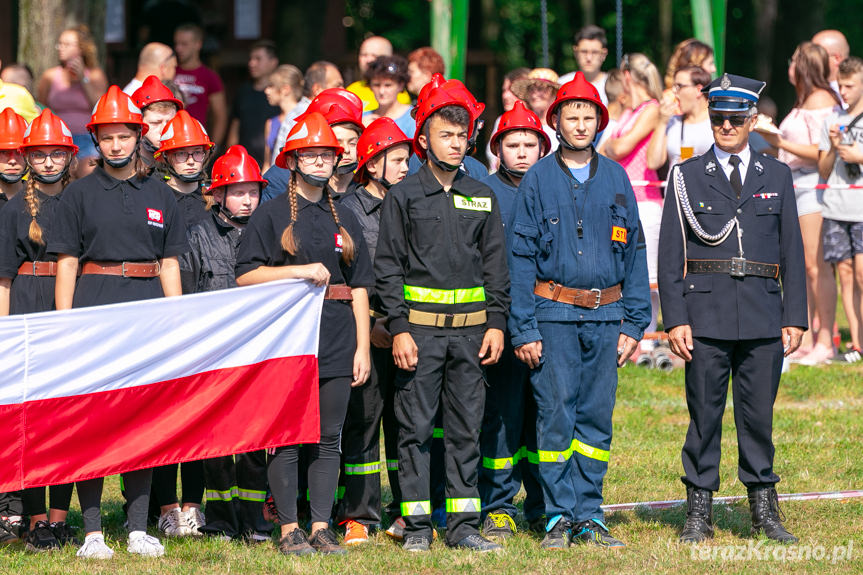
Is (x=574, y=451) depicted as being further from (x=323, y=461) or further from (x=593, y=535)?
(x=323, y=461)

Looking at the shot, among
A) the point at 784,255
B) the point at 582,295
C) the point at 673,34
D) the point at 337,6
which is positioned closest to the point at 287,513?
the point at 582,295

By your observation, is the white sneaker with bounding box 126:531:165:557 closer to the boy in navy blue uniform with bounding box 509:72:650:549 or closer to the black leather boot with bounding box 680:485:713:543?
the boy in navy blue uniform with bounding box 509:72:650:549

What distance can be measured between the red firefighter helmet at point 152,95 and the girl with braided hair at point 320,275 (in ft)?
6.75

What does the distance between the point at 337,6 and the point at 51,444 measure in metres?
16.5

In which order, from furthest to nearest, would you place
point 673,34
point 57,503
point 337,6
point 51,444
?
point 673,34 → point 337,6 → point 57,503 → point 51,444

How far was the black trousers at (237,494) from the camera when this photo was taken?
7.78m

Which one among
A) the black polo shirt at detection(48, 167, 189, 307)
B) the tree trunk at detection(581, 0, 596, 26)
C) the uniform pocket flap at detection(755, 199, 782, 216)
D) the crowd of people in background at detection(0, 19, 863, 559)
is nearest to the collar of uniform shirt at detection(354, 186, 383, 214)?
the crowd of people in background at detection(0, 19, 863, 559)

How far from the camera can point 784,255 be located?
7.55 m

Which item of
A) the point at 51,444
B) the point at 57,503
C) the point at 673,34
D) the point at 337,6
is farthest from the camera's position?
the point at 673,34

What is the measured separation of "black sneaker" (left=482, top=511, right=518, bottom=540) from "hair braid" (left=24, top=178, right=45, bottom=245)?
2920mm

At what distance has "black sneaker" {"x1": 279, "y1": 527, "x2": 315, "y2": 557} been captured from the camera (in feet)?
23.7

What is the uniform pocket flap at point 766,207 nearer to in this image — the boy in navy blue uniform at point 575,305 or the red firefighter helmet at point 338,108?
the boy in navy blue uniform at point 575,305

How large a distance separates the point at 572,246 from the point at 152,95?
336 cm

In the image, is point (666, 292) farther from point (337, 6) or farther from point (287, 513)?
point (337, 6)
